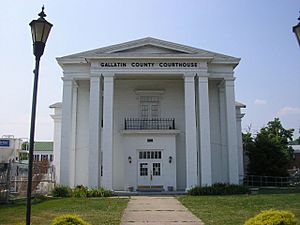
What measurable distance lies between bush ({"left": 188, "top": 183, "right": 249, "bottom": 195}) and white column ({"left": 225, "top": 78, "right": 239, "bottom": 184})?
2.16 metres

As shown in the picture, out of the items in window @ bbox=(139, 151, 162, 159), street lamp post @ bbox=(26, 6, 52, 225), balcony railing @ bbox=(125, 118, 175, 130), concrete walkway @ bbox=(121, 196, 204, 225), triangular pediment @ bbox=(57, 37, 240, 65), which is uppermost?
triangular pediment @ bbox=(57, 37, 240, 65)

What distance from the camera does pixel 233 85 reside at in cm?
3100

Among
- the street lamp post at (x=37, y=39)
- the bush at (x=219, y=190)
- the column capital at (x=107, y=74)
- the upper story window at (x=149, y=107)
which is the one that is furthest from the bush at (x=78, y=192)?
the street lamp post at (x=37, y=39)

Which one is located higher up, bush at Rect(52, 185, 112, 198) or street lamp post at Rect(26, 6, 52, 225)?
street lamp post at Rect(26, 6, 52, 225)

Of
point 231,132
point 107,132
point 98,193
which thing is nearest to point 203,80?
point 231,132

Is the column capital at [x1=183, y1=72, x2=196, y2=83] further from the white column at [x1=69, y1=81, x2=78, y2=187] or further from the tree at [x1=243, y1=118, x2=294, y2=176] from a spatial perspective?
the tree at [x1=243, y1=118, x2=294, y2=176]

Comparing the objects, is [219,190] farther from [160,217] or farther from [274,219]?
[274,219]

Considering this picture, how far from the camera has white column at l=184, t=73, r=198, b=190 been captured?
28688 mm

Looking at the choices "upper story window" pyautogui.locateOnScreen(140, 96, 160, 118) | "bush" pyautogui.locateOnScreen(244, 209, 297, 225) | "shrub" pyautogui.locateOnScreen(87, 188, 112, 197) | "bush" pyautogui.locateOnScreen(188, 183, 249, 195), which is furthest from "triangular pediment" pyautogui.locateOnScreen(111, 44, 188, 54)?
"bush" pyautogui.locateOnScreen(244, 209, 297, 225)

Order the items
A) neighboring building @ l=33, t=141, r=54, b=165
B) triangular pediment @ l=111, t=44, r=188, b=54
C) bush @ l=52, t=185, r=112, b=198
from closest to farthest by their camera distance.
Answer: bush @ l=52, t=185, r=112, b=198 < triangular pediment @ l=111, t=44, r=188, b=54 < neighboring building @ l=33, t=141, r=54, b=165

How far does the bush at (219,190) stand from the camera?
26812mm

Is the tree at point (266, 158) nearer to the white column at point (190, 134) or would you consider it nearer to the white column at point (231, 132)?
the white column at point (231, 132)

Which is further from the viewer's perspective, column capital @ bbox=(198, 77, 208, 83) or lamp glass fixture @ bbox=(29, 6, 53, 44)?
column capital @ bbox=(198, 77, 208, 83)

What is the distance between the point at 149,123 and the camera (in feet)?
107
